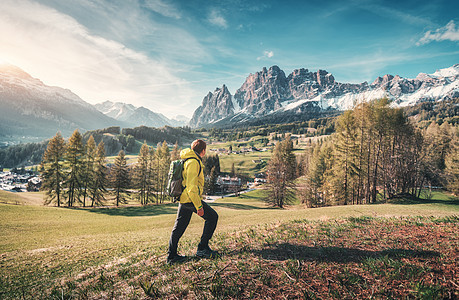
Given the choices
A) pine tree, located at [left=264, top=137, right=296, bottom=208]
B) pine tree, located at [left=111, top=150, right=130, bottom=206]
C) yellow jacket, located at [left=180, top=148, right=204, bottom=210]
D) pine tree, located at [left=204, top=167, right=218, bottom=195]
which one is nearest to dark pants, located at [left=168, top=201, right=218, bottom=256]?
yellow jacket, located at [left=180, top=148, right=204, bottom=210]

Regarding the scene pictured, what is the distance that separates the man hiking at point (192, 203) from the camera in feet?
18.4

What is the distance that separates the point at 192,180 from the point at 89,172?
137 ft

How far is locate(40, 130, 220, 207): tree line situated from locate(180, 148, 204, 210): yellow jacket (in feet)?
124

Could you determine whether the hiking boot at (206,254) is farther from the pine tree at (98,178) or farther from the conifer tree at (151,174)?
the conifer tree at (151,174)

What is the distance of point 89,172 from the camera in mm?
38031

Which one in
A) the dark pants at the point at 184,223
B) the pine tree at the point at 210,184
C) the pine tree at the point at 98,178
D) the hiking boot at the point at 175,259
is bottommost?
the pine tree at the point at 210,184

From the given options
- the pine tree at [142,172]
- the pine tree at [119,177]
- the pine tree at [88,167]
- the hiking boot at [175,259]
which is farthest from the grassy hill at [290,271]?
the pine tree at [142,172]

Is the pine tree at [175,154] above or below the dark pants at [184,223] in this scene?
above

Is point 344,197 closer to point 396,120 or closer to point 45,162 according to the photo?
point 396,120

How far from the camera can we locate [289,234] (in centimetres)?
770

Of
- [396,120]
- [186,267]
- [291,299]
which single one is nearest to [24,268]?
[186,267]

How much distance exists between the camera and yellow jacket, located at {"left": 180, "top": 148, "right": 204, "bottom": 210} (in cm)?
551

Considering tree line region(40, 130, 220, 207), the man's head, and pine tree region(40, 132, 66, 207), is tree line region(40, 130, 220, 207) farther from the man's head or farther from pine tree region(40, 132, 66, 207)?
the man's head

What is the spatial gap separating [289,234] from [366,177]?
3038 centimetres
